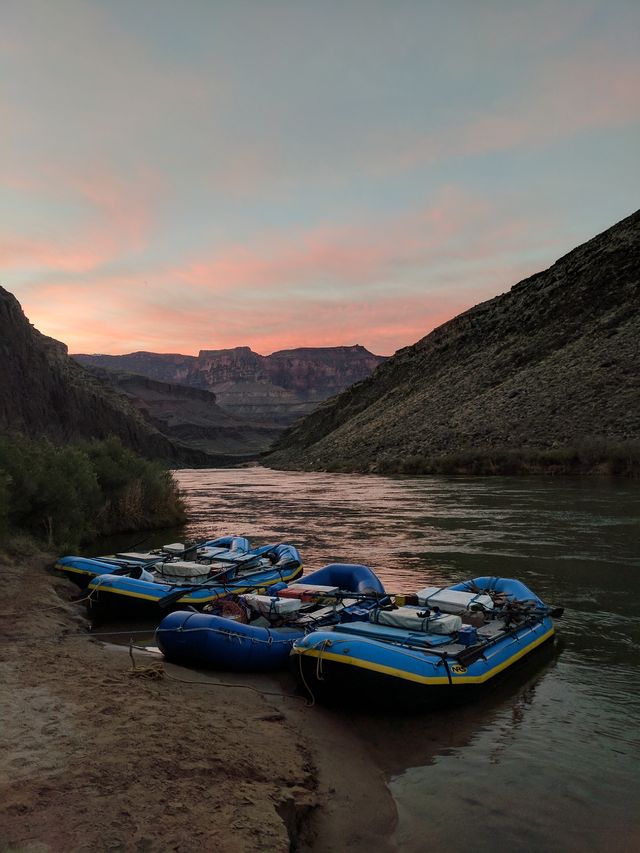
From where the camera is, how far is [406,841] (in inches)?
197

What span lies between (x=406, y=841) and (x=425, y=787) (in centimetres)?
94

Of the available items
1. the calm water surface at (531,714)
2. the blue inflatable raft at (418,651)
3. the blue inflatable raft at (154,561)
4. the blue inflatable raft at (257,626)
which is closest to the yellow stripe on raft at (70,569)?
the blue inflatable raft at (154,561)

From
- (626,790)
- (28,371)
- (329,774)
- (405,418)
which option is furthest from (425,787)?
(28,371)

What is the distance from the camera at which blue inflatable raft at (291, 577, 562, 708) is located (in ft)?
24.5

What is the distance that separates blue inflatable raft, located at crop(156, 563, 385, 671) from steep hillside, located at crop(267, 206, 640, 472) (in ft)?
105

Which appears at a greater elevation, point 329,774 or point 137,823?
point 137,823

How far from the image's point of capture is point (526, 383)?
4984cm

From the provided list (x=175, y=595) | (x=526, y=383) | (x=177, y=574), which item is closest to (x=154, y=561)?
(x=177, y=574)

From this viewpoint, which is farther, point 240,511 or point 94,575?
point 240,511

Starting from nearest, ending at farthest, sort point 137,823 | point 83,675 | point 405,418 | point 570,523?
point 137,823, point 83,675, point 570,523, point 405,418

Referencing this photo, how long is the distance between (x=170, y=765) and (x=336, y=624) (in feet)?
14.6

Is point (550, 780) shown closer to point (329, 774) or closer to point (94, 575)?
point (329, 774)

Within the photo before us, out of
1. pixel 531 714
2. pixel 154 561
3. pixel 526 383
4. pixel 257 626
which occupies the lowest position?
pixel 531 714

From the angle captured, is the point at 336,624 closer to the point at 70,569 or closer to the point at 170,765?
the point at 170,765
